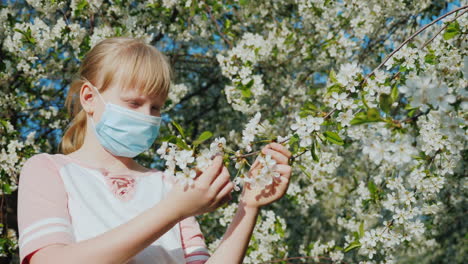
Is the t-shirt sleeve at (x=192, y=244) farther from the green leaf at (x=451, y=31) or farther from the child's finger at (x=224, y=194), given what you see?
the green leaf at (x=451, y=31)

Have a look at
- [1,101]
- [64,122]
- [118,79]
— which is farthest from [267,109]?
[118,79]

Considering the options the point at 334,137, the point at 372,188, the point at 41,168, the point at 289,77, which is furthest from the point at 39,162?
the point at 289,77

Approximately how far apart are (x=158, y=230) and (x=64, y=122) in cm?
361

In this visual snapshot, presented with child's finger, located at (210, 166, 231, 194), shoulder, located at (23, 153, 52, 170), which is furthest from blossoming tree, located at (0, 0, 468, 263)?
shoulder, located at (23, 153, 52, 170)

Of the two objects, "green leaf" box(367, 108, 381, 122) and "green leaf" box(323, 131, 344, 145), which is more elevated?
"green leaf" box(367, 108, 381, 122)

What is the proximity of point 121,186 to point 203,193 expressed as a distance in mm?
574

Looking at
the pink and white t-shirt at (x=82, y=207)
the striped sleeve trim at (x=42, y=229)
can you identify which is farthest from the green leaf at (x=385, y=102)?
the striped sleeve trim at (x=42, y=229)

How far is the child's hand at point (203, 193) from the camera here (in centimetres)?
131

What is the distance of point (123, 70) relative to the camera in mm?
1870

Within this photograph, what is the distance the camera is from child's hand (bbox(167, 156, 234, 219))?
1308 millimetres

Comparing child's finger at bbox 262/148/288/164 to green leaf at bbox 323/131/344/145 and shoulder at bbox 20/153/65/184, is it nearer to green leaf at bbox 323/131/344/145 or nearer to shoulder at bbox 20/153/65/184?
green leaf at bbox 323/131/344/145

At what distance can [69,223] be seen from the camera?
151 cm

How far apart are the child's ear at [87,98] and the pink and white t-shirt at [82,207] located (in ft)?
0.95

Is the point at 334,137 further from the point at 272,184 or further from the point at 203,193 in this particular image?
the point at 203,193
